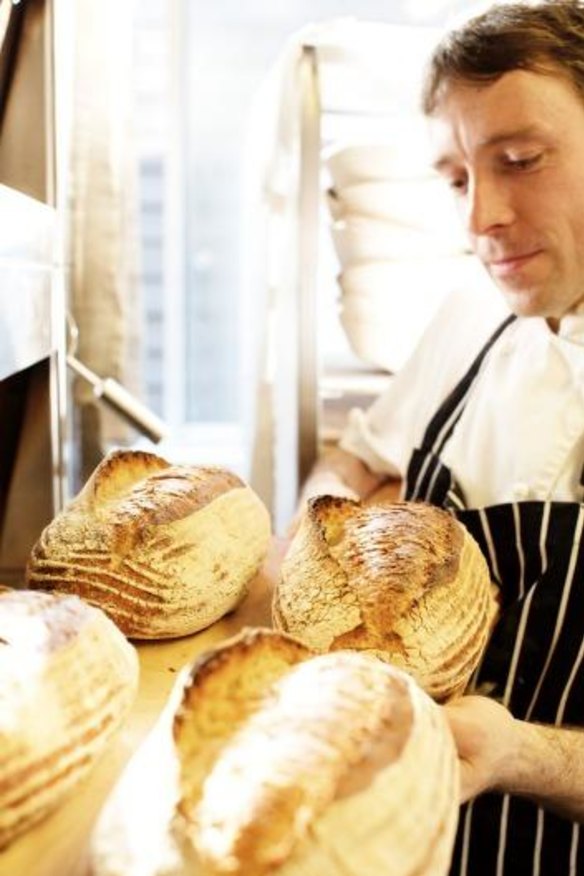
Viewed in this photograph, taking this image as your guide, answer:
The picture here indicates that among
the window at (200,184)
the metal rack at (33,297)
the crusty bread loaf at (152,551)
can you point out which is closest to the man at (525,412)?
the crusty bread loaf at (152,551)

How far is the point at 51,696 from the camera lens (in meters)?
0.46

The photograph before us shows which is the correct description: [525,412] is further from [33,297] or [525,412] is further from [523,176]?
[33,297]

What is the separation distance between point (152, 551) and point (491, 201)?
0.66m

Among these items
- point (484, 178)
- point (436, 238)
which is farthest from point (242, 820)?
point (436, 238)

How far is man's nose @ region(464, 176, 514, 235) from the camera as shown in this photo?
110 cm

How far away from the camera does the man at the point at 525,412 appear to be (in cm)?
94

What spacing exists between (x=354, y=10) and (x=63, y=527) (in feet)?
8.24

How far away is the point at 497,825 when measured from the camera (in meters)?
0.94

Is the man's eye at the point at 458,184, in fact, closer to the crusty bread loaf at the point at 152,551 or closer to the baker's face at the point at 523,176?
the baker's face at the point at 523,176

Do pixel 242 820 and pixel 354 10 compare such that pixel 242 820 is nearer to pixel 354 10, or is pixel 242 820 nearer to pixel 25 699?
pixel 25 699

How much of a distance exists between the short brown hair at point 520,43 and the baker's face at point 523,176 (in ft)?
0.05

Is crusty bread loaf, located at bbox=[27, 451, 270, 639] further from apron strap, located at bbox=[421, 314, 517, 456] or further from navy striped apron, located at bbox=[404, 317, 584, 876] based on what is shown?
apron strap, located at bbox=[421, 314, 517, 456]

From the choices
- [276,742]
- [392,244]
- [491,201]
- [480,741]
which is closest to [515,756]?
[480,741]

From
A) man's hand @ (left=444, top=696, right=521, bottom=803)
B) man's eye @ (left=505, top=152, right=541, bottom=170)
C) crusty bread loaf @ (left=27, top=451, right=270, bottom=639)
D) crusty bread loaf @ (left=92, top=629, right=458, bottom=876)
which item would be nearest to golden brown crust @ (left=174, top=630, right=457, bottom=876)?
crusty bread loaf @ (left=92, top=629, right=458, bottom=876)
